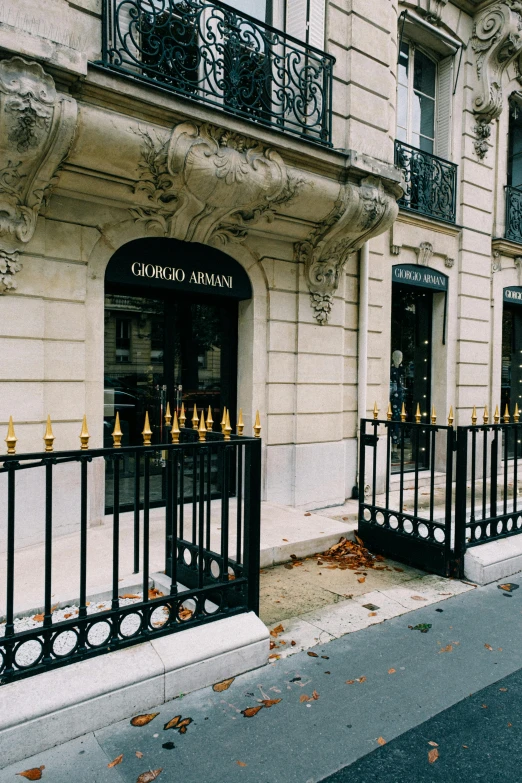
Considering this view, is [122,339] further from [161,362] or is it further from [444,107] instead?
[444,107]

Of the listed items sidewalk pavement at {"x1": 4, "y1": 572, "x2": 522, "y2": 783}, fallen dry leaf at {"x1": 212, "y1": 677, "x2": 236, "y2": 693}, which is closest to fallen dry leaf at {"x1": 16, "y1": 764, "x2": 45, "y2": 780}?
sidewalk pavement at {"x1": 4, "y1": 572, "x2": 522, "y2": 783}

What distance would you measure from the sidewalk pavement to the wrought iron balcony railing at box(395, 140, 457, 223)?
24.6ft

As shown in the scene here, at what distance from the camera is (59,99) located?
16.5ft

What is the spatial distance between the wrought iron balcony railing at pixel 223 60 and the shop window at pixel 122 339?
2.67m

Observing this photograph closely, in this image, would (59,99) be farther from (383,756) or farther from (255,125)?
(383,756)

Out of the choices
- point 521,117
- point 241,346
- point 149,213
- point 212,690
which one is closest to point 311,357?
point 241,346

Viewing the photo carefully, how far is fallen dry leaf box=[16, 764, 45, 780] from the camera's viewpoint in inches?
104

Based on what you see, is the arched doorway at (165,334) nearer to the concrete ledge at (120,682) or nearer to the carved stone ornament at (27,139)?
the carved stone ornament at (27,139)

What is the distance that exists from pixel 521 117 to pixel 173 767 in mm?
14047

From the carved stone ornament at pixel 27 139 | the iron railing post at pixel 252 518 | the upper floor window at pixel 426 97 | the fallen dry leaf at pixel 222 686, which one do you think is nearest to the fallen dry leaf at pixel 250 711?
the fallen dry leaf at pixel 222 686

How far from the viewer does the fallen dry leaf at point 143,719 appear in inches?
121

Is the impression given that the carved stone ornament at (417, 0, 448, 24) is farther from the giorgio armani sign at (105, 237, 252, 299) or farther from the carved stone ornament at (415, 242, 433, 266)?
the giorgio armani sign at (105, 237, 252, 299)

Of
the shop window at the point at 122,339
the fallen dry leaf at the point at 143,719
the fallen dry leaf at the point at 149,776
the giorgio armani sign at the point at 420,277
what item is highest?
the giorgio armani sign at the point at 420,277

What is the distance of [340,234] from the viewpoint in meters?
Answer: 7.68
